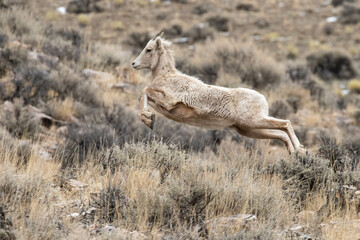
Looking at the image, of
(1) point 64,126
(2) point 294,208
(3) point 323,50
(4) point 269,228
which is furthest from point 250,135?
(3) point 323,50

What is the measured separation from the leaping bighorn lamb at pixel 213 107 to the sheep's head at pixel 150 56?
0.33 meters

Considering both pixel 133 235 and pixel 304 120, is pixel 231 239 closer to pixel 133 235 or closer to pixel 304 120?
pixel 133 235

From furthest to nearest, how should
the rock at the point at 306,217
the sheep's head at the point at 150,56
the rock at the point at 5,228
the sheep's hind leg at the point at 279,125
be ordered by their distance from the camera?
the sheep's head at the point at 150,56
the sheep's hind leg at the point at 279,125
the rock at the point at 306,217
the rock at the point at 5,228

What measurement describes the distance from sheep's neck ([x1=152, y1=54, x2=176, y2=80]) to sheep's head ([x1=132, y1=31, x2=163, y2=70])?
57 millimetres

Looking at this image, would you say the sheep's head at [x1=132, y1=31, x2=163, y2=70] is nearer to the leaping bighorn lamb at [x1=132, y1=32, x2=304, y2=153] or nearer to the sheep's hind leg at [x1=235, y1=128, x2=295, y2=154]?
the leaping bighorn lamb at [x1=132, y1=32, x2=304, y2=153]

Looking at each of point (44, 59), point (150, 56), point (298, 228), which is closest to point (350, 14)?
point (44, 59)

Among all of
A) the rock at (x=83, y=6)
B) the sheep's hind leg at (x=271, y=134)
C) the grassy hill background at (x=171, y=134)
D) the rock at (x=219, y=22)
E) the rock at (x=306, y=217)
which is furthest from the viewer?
the rock at (x=83, y=6)

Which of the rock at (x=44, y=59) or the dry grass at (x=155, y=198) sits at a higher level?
the dry grass at (x=155, y=198)

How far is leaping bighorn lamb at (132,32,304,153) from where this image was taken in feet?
22.5

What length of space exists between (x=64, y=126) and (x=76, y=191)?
5724 millimetres

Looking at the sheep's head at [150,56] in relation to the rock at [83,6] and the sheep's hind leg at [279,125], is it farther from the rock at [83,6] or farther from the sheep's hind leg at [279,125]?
the rock at [83,6]

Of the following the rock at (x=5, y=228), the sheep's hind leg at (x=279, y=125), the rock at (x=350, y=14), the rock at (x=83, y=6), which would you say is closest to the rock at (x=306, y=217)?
the sheep's hind leg at (x=279, y=125)

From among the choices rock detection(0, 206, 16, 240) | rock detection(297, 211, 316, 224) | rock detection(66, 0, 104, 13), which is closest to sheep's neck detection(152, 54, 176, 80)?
rock detection(297, 211, 316, 224)

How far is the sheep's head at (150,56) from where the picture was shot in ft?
24.4
